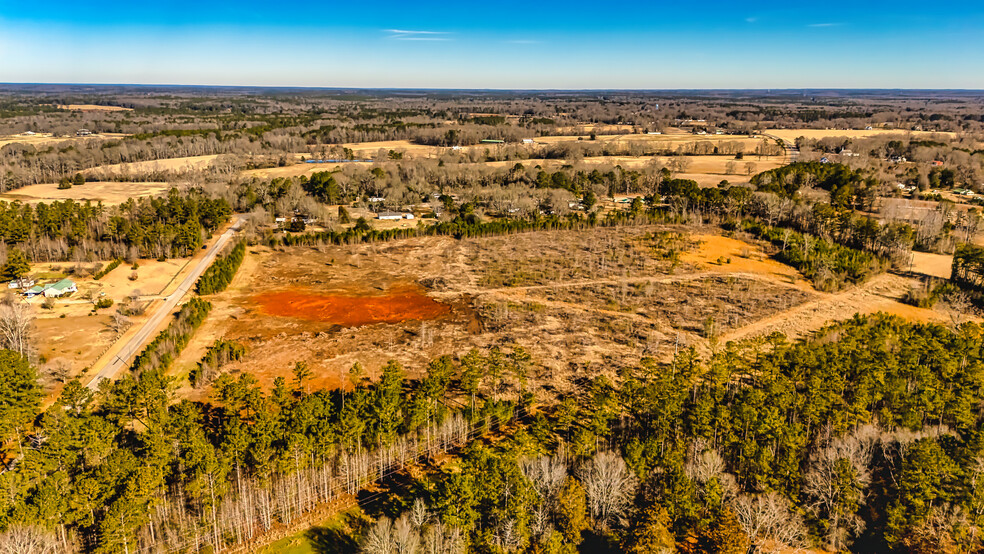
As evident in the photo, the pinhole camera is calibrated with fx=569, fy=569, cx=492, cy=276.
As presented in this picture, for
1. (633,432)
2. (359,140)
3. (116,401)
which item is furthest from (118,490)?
(359,140)

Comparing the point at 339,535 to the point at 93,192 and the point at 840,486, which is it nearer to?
the point at 840,486

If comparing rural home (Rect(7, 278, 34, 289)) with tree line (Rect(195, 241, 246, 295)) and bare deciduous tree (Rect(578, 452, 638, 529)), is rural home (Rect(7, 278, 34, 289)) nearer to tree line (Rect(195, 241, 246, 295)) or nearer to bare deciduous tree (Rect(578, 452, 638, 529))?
tree line (Rect(195, 241, 246, 295))

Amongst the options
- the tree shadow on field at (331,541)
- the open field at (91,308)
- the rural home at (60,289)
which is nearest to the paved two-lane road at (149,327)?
the open field at (91,308)

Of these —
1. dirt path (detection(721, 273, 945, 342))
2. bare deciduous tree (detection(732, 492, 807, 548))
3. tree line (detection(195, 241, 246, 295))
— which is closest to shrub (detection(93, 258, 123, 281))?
tree line (detection(195, 241, 246, 295))

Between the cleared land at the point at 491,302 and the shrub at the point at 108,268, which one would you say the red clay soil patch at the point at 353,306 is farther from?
the shrub at the point at 108,268

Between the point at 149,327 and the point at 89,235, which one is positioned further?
the point at 89,235

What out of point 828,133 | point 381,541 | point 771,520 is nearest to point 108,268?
point 381,541
